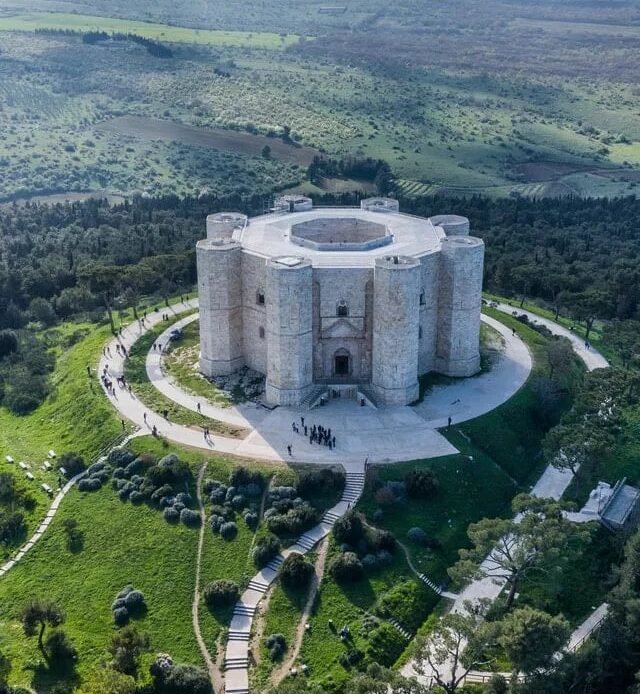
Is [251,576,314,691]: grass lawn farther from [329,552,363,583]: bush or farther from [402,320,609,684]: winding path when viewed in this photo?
[402,320,609,684]: winding path

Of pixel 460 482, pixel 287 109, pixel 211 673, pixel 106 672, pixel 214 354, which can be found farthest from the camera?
pixel 287 109

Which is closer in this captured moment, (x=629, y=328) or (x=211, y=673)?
(x=211, y=673)

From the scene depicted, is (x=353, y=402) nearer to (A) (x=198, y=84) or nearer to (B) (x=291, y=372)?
(B) (x=291, y=372)

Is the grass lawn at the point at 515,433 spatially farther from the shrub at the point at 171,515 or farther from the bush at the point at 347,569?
the shrub at the point at 171,515

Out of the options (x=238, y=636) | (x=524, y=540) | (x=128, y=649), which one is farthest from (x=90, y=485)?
(x=524, y=540)

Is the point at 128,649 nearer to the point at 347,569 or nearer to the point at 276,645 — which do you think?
the point at 276,645

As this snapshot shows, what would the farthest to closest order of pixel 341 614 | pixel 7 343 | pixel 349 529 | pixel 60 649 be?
pixel 7 343
pixel 349 529
pixel 341 614
pixel 60 649

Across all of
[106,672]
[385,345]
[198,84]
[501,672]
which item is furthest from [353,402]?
[198,84]
